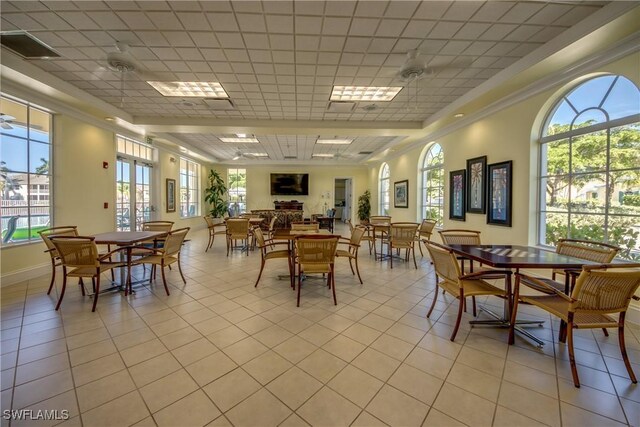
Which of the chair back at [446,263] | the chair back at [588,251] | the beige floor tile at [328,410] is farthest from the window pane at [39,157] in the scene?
the chair back at [588,251]

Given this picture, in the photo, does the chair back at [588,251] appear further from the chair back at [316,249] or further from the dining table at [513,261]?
the chair back at [316,249]

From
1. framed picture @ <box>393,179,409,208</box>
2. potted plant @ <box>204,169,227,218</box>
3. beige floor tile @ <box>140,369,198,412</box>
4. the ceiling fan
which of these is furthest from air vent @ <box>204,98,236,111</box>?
potted plant @ <box>204,169,227,218</box>

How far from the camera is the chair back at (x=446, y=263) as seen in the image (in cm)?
227

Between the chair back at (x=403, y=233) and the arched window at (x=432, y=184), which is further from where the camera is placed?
the arched window at (x=432, y=184)

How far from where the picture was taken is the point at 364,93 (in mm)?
4332

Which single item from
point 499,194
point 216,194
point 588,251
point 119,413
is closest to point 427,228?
point 499,194

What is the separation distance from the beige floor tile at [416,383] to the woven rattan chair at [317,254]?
1291 mm

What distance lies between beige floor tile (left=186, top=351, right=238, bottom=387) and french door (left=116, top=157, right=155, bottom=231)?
563cm

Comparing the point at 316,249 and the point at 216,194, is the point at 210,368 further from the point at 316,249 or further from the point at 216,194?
the point at 216,194

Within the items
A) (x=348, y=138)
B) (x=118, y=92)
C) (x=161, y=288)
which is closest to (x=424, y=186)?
(x=348, y=138)

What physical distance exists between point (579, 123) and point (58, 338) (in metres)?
6.21

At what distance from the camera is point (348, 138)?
7570 mm

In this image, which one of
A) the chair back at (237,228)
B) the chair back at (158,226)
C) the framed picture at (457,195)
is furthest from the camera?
the chair back at (237,228)

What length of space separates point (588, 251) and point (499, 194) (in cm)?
200
